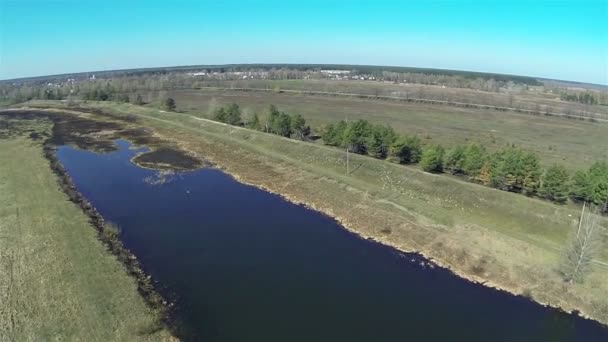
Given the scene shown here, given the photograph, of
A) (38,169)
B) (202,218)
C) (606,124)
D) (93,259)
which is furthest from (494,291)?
(606,124)

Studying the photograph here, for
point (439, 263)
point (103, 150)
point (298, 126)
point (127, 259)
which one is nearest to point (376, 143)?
point (298, 126)

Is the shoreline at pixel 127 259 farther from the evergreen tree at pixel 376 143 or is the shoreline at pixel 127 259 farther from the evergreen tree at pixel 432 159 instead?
the evergreen tree at pixel 376 143

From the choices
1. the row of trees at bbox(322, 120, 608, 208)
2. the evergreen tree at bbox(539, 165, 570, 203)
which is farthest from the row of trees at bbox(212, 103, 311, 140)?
the evergreen tree at bbox(539, 165, 570, 203)

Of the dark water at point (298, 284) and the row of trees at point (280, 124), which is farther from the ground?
the row of trees at point (280, 124)

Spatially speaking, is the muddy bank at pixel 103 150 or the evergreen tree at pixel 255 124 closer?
the muddy bank at pixel 103 150

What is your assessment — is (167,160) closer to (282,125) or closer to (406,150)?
(282,125)

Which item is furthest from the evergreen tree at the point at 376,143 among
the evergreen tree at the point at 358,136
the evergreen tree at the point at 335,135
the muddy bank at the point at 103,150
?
the muddy bank at the point at 103,150

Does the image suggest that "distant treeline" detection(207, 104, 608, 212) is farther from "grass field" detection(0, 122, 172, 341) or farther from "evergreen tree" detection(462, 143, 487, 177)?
"grass field" detection(0, 122, 172, 341)
